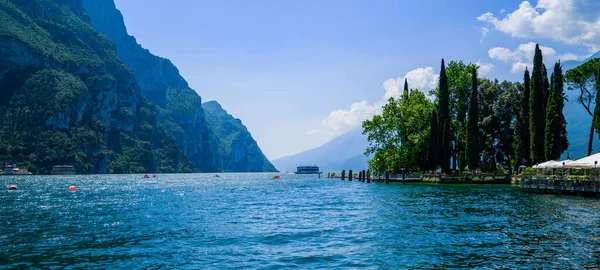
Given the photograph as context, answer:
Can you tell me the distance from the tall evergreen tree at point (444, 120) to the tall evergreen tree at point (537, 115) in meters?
17.0

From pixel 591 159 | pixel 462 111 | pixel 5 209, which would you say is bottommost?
pixel 5 209

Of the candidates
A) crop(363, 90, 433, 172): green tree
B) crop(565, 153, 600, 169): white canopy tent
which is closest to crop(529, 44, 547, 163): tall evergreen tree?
crop(565, 153, 600, 169): white canopy tent

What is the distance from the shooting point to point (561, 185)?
46500 millimetres

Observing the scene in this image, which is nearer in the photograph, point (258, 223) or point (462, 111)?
point (258, 223)

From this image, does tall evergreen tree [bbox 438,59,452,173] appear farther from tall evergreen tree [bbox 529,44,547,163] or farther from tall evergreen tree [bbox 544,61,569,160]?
tall evergreen tree [bbox 544,61,569,160]

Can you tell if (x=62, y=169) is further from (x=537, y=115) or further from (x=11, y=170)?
(x=537, y=115)

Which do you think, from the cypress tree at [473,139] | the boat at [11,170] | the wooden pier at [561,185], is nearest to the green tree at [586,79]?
the cypress tree at [473,139]

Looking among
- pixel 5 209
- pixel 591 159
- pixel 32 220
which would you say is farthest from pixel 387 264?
pixel 591 159

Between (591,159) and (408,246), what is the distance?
37.3m

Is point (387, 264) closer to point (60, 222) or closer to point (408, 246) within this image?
point (408, 246)

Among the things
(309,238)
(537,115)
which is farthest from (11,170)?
(309,238)

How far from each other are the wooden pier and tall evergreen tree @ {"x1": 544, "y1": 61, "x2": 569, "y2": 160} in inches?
496

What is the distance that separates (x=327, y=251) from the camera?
17969 mm

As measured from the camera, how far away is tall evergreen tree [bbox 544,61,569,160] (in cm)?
6047
